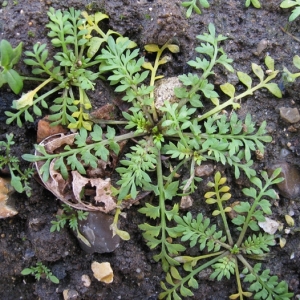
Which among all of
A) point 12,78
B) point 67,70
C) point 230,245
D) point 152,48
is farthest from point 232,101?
point 12,78

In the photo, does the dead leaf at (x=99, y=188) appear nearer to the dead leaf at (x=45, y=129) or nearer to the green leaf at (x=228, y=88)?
the dead leaf at (x=45, y=129)

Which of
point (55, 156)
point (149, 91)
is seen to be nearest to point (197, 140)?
point (149, 91)

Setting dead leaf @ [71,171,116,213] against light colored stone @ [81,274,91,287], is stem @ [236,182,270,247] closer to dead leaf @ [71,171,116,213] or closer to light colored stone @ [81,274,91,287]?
dead leaf @ [71,171,116,213]

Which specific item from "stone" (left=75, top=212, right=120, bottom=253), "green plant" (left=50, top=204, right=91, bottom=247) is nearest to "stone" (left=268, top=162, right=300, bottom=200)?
"stone" (left=75, top=212, right=120, bottom=253)

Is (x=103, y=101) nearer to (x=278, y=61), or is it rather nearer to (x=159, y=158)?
(x=159, y=158)

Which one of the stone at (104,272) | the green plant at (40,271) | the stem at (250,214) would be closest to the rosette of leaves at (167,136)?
the stem at (250,214)

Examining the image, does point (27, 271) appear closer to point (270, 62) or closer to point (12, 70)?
point (12, 70)
